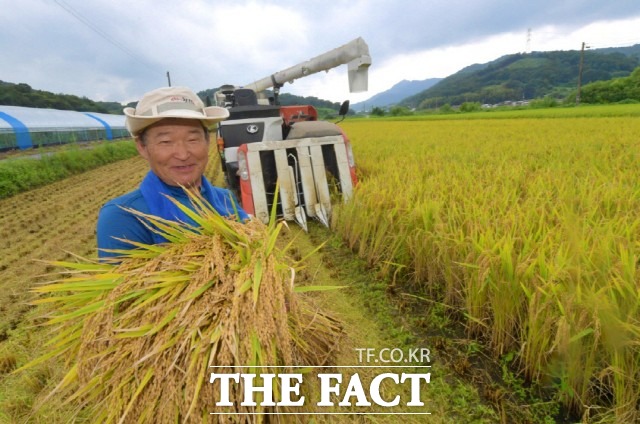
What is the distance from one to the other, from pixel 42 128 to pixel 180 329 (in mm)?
25362

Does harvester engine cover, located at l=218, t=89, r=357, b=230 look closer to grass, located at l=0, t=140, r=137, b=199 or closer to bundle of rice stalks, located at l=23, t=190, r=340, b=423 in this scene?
bundle of rice stalks, located at l=23, t=190, r=340, b=423

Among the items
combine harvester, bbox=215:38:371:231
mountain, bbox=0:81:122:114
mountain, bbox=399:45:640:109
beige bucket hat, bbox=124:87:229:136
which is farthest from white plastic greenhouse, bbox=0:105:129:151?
mountain, bbox=399:45:640:109

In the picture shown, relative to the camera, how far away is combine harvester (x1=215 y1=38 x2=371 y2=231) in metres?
4.15

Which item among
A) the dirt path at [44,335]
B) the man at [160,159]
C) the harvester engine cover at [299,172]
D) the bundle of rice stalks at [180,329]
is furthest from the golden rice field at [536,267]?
the man at [160,159]

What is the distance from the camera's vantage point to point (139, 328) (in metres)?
0.84

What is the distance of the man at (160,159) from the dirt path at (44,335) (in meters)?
0.40

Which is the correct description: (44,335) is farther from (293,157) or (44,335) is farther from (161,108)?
(293,157)

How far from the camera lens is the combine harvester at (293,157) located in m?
4.15

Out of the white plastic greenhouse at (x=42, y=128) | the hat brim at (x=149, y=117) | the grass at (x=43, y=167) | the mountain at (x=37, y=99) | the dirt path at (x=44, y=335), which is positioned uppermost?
the mountain at (x=37, y=99)

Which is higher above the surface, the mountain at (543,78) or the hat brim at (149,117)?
the mountain at (543,78)

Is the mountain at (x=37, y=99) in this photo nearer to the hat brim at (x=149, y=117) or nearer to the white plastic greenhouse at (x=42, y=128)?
the white plastic greenhouse at (x=42, y=128)

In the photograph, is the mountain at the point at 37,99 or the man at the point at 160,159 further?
the mountain at the point at 37,99

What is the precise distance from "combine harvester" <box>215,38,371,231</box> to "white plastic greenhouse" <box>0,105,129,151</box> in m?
17.9

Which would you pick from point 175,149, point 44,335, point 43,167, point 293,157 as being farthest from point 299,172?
point 43,167
